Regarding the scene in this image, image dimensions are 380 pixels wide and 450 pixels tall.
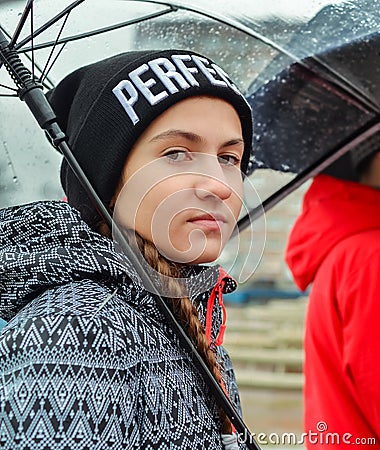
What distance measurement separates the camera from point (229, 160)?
1540 mm

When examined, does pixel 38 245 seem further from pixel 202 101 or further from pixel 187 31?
pixel 187 31

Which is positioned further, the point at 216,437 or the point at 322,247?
the point at 322,247

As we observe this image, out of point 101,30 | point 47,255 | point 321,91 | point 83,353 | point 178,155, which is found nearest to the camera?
point 83,353

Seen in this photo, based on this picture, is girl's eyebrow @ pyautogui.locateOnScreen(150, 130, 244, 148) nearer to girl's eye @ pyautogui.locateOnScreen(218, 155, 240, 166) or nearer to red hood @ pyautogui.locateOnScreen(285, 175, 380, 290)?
girl's eye @ pyautogui.locateOnScreen(218, 155, 240, 166)

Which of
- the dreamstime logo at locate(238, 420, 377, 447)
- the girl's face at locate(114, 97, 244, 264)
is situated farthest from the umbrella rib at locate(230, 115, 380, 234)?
the girl's face at locate(114, 97, 244, 264)

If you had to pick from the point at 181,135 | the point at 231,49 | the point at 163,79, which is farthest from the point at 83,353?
the point at 231,49

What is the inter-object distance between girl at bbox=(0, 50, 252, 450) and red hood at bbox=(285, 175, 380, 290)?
0.81 m

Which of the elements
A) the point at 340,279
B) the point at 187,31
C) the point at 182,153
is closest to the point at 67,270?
the point at 182,153

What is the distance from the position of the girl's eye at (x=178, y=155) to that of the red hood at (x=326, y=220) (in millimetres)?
1036

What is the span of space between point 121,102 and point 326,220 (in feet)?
3.58

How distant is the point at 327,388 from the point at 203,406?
94 cm

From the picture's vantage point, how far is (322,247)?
94.1 inches

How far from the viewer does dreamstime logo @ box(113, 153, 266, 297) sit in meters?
1.41

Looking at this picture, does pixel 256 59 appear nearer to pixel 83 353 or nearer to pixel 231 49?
pixel 231 49
